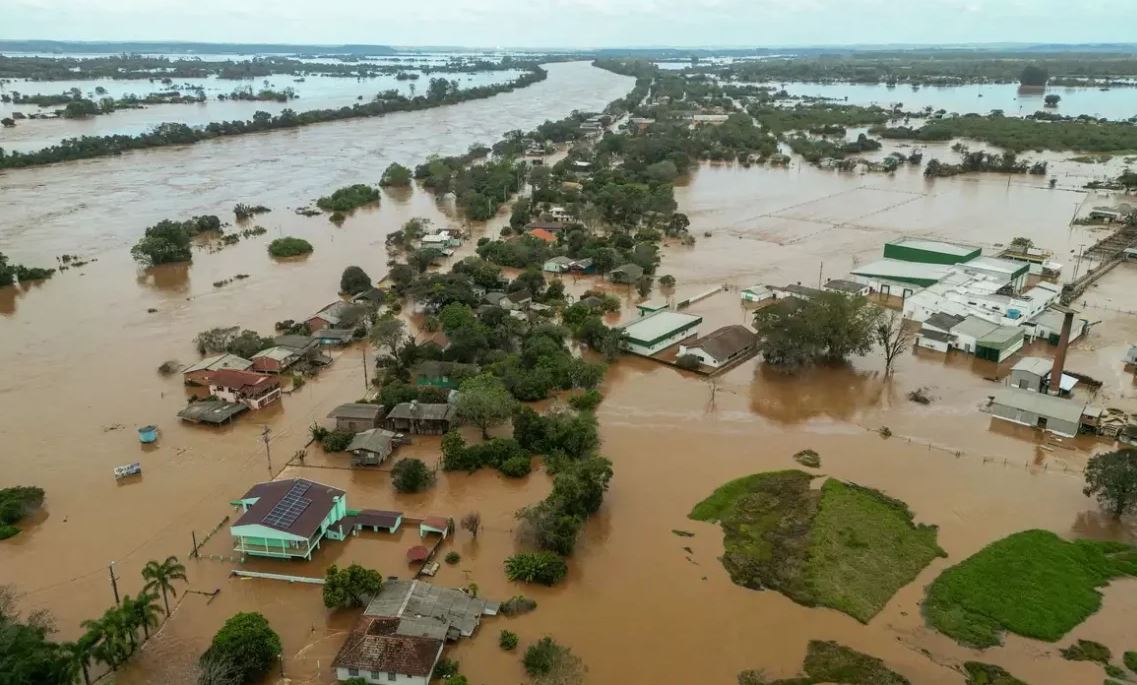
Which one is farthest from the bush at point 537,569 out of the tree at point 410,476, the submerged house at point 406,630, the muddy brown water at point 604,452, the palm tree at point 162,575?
the palm tree at point 162,575

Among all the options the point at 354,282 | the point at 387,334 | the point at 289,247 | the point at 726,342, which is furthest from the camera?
the point at 289,247

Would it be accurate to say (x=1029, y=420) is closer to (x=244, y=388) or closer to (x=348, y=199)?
(x=244, y=388)

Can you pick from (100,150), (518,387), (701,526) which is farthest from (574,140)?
(701,526)

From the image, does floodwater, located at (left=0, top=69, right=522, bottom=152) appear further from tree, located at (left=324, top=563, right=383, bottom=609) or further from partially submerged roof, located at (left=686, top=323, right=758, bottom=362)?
tree, located at (left=324, top=563, right=383, bottom=609)

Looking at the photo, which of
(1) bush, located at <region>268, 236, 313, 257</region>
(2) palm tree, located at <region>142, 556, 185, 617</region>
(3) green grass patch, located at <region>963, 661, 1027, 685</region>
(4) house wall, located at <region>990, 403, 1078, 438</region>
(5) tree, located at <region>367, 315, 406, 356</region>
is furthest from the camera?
(1) bush, located at <region>268, 236, 313, 257</region>

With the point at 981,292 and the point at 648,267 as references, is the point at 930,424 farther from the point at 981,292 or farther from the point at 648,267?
the point at 648,267

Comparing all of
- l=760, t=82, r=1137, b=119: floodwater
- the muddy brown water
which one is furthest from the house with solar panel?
l=760, t=82, r=1137, b=119: floodwater

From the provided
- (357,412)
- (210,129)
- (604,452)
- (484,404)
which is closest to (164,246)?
(357,412)

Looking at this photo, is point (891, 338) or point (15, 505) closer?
point (15, 505)

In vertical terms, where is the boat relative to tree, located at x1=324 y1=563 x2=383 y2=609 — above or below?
below
